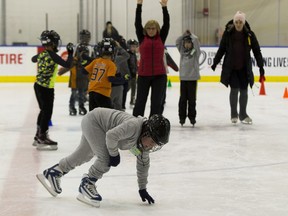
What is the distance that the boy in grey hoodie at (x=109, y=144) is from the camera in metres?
4.06

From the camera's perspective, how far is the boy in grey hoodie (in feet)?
13.3

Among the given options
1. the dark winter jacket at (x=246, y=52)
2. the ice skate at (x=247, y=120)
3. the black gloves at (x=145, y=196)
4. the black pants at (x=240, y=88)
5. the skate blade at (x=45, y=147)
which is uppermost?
the dark winter jacket at (x=246, y=52)

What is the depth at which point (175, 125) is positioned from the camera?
9203mm

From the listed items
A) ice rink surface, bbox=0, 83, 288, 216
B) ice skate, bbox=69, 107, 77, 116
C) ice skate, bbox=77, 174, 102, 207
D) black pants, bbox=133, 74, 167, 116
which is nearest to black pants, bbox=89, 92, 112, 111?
ice rink surface, bbox=0, 83, 288, 216

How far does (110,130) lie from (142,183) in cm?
48

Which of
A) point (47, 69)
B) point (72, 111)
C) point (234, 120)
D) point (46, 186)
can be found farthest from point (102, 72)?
point (72, 111)

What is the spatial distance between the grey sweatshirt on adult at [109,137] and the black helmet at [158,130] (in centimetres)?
15

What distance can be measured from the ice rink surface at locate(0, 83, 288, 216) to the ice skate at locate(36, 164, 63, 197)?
0.20 feet

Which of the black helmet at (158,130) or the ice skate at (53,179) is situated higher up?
the black helmet at (158,130)

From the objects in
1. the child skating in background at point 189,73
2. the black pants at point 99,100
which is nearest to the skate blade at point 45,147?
the black pants at point 99,100

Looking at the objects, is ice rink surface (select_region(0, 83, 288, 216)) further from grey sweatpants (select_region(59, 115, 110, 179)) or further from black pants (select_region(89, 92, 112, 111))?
black pants (select_region(89, 92, 112, 111))

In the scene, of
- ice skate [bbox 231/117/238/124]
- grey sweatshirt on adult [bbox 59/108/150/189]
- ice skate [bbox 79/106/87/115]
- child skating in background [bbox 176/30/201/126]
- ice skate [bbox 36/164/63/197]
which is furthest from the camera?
ice skate [bbox 79/106/87/115]

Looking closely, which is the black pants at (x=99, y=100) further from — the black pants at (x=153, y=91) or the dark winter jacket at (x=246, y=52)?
the dark winter jacket at (x=246, y=52)

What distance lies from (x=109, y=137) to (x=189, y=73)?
4.99 meters
